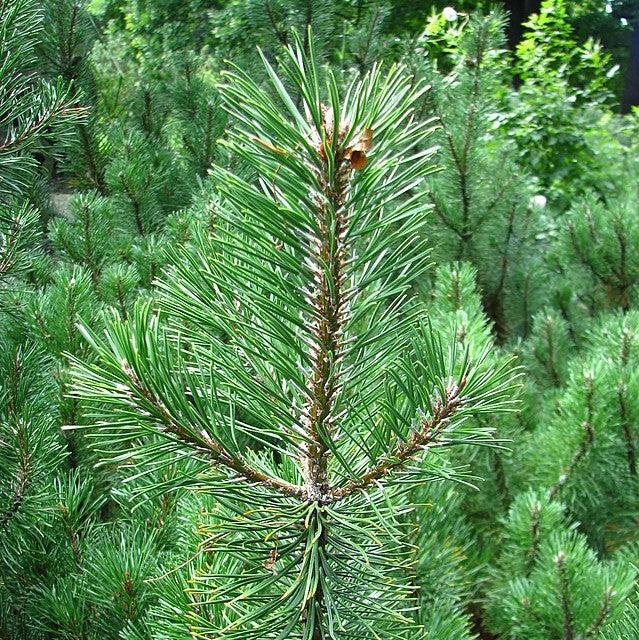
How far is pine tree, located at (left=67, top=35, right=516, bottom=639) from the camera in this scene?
1.95 ft

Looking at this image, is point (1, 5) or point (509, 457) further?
point (509, 457)

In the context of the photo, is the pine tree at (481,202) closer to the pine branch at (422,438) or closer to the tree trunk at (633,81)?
the pine branch at (422,438)

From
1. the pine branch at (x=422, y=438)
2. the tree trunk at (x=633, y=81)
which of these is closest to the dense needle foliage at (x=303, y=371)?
the pine branch at (x=422, y=438)

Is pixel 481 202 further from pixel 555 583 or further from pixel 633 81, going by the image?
pixel 633 81

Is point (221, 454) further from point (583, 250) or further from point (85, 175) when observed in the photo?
point (85, 175)

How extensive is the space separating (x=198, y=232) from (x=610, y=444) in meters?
1.20

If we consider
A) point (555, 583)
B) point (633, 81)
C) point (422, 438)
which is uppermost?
point (422, 438)

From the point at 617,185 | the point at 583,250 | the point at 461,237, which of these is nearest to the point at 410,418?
the point at 461,237

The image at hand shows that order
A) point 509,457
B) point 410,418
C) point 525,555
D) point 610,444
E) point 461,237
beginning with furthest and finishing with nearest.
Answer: point 461,237 → point 509,457 → point 610,444 → point 525,555 → point 410,418

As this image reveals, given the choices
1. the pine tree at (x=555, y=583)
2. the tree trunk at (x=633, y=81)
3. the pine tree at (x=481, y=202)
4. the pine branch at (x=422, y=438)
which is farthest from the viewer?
the tree trunk at (x=633, y=81)

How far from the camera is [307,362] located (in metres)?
0.71

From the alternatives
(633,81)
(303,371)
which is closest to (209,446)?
(303,371)

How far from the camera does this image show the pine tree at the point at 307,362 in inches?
23.5

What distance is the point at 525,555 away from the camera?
146 cm
